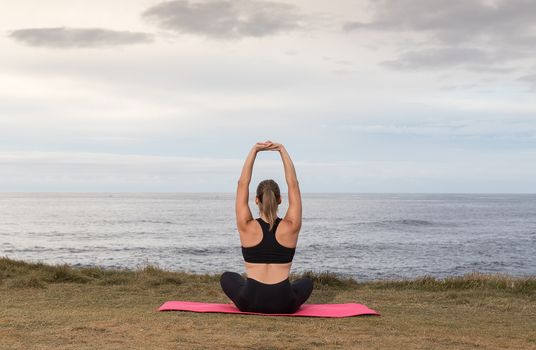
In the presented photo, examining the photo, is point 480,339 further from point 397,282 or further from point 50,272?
point 50,272

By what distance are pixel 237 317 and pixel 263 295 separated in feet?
1.45

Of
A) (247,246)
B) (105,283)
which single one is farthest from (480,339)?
(105,283)

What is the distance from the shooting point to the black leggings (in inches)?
309

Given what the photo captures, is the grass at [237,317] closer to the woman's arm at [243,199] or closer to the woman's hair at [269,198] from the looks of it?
the woman's arm at [243,199]

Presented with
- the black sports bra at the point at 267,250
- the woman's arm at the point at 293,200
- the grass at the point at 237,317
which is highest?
the woman's arm at the point at 293,200

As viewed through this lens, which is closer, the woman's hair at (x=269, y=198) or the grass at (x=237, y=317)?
the grass at (x=237, y=317)

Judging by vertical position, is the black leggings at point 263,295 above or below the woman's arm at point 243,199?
below

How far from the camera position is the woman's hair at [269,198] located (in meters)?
7.55

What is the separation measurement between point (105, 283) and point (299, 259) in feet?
64.6

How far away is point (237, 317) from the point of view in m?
7.69

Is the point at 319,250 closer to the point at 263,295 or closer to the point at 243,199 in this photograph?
the point at 263,295

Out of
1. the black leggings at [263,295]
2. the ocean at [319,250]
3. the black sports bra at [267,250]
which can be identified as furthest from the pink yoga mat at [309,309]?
the ocean at [319,250]

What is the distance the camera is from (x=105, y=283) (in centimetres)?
1189

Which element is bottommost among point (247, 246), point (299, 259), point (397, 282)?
point (299, 259)
